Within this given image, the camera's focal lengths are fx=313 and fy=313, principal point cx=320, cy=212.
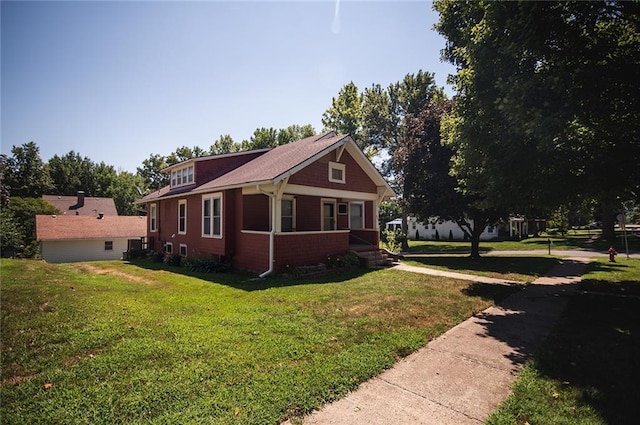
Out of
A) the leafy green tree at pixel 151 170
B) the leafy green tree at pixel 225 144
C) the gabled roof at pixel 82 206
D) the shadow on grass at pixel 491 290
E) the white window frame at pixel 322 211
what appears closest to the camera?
the shadow on grass at pixel 491 290

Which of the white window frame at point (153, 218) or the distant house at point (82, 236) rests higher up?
the white window frame at point (153, 218)

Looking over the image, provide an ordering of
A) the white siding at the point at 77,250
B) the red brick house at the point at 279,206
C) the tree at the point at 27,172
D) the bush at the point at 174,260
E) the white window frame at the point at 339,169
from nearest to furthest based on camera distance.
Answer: the red brick house at the point at 279,206 < the white window frame at the point at 339,169 < the bush at the point at 174,260 < the white siding at the point at 77,250 < the tree at the point at 27,172

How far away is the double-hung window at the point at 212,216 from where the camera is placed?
1424 cm

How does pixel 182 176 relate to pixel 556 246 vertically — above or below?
above

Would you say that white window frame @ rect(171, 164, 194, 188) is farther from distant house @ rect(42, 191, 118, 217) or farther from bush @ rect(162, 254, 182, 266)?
distant house @ rect(42, 191, 118, 217)

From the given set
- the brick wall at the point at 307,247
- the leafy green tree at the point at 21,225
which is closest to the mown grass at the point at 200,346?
the brick wall at the point at 307,247

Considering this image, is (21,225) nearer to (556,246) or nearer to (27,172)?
(27,172)

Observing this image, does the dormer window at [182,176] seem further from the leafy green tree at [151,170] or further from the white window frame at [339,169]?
the leafy green tree at [151,170]

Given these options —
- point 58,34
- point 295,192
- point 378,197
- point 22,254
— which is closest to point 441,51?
point 378,197

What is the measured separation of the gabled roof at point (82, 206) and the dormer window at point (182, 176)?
28.0 m

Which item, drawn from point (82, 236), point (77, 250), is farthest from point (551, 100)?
point (77, 250)

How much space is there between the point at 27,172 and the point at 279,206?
56883 millimetres

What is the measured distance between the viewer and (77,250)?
29.8 m

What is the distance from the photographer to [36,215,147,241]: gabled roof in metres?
28.1
